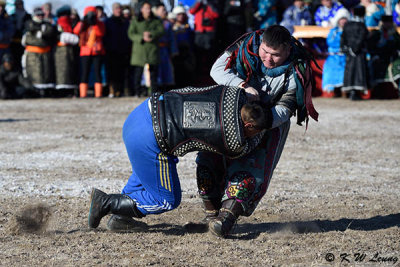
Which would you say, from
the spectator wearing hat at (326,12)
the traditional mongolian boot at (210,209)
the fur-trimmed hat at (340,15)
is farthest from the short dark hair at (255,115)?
the spectator wearing hat at (326,12)

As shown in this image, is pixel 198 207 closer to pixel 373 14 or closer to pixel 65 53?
pixel 65 53

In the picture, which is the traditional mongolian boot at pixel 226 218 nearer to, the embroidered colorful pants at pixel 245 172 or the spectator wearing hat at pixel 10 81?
the embroidered colorful pants at pixel 245 172

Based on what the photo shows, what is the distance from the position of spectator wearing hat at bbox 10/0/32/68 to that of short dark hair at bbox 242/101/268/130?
35.3 feet

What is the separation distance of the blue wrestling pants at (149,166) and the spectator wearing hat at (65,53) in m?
9.27

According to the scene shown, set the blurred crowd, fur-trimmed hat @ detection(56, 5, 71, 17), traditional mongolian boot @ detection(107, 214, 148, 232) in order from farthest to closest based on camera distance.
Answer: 1. fur-trimmed hat @ detection(56, 5, 71, 17)
2. the blurred crowd
3. traditional mongolian boot @ detection(107, 214, 148, 232)

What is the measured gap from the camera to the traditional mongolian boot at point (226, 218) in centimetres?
416

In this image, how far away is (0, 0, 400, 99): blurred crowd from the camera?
1273cm

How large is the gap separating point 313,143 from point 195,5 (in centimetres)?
628

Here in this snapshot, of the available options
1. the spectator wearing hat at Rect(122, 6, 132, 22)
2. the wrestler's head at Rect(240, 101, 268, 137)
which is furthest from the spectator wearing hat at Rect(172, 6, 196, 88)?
the wrestler's head at Rect(240, 101, 268, 137)

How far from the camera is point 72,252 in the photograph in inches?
153

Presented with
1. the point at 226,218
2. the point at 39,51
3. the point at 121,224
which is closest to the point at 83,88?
the point at 39,51

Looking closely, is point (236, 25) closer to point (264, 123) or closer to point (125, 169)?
point (125, 169)

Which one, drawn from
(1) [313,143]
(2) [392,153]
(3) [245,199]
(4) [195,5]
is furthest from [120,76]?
(3) [245,199]

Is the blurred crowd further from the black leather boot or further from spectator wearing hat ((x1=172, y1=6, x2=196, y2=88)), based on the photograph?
the black leather boot
